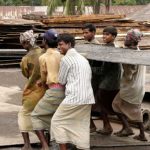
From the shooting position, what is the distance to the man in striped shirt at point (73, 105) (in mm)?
5449

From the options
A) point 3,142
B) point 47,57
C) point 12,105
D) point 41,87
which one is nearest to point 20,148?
point 3,142

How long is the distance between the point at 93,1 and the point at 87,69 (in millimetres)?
23461

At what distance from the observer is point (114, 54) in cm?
586

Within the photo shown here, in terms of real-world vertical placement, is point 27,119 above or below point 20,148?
above

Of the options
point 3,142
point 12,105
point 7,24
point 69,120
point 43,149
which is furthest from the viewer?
point 7,24

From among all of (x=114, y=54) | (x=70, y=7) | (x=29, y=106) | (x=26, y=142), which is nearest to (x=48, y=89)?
(x=29, y=106)

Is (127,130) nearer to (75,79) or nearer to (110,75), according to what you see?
(110,75)

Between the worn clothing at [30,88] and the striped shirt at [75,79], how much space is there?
24.7 inches

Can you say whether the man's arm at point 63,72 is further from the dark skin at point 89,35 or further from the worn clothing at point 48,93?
the dark skin at point 89,35

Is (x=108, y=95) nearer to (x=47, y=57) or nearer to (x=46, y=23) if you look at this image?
(x=47, y=57)

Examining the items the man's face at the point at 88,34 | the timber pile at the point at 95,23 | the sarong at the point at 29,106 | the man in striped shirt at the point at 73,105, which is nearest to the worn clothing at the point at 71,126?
the man in striped shirt at the point at 73,105

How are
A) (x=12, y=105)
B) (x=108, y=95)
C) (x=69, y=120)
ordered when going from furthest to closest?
(x=12, y=105) → (x=108, y=95) → (x=69, y=120)

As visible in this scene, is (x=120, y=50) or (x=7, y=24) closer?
(x=120, y=50)

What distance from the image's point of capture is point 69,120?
5.50 metres
